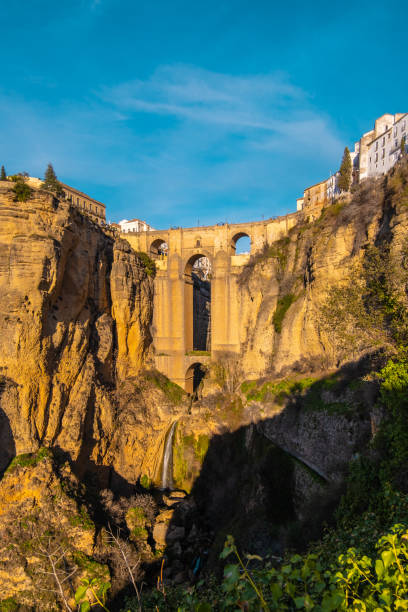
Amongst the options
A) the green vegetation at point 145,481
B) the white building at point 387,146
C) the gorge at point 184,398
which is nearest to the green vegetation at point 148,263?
the gorge at point 184,398

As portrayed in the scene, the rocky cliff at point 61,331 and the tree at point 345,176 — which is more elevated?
the tree at point 345,176

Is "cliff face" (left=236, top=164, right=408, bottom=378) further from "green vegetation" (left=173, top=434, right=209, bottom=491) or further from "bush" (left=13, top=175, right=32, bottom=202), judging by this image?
"bush" (left=13, top=175, right=32, bottom=202)

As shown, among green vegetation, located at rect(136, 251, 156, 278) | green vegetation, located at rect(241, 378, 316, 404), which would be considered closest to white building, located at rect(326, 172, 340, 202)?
green vegetation, located at rect(136, 251, 156, 278)

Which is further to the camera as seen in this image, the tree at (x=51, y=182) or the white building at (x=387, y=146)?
the tree at (x=51, y=182)

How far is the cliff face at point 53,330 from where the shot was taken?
1695 cm

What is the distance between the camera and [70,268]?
20969 mm

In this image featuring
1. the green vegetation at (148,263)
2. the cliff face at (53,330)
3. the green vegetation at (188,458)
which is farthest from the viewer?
the green vegetation at (148,263)

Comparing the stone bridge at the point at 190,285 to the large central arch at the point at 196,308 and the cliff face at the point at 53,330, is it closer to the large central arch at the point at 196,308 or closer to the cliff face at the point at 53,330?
the large central arch at the point at 196,308

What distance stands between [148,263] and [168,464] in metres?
15.3

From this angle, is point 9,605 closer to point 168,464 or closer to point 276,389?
point 168,464

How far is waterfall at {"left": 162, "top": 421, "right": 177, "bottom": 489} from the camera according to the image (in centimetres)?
2358

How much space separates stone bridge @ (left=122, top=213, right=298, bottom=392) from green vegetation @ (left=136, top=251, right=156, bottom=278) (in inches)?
20.3

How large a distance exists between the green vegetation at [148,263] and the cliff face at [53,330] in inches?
155

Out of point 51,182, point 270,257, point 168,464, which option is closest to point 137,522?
point 168,464
